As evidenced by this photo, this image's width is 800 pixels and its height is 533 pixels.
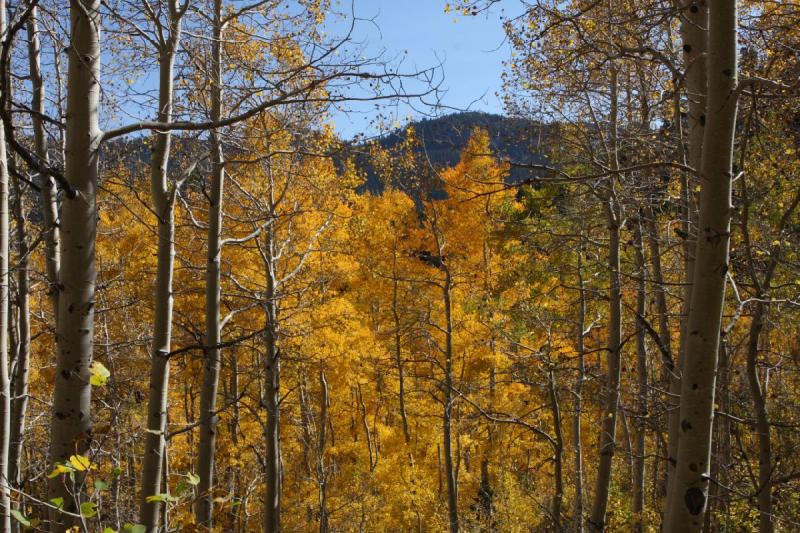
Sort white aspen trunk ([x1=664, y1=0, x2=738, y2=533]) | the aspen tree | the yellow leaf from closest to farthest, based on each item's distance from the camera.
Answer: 1. the yellow leaf
2. white aspen trunk ([x1=664, y1=0, x2=738, y2=533])
3. the aspen tree

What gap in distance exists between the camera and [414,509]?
14672 mm

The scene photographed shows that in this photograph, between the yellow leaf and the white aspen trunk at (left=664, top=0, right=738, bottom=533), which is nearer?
the yellow leaf

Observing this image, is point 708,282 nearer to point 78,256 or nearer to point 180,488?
point 180,488

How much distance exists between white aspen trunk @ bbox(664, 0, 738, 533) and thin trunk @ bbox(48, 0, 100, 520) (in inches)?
101

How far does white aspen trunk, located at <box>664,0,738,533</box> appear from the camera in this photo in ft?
8.14

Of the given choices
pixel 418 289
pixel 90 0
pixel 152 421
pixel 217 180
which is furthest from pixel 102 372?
pixel 418 289

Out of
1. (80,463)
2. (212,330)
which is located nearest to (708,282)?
(80,463)

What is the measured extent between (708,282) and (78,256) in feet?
9.05

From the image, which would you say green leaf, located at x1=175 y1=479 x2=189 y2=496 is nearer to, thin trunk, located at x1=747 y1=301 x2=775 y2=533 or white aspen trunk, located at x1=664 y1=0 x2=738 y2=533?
white aspen trunk, located at x1=664 y1=0 x2=738 y2=533

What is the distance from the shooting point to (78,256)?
269 cm

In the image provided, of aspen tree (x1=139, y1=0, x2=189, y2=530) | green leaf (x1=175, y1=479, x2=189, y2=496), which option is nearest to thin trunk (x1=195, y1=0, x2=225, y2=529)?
aspen tree (x1=139, y1=0, x2=189, y2=530)

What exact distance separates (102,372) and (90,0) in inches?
A: 71.3

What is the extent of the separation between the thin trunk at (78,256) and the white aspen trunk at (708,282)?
257cm

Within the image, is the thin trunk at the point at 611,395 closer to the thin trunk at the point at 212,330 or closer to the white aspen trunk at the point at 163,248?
the thin trunk at the point at 212,330
